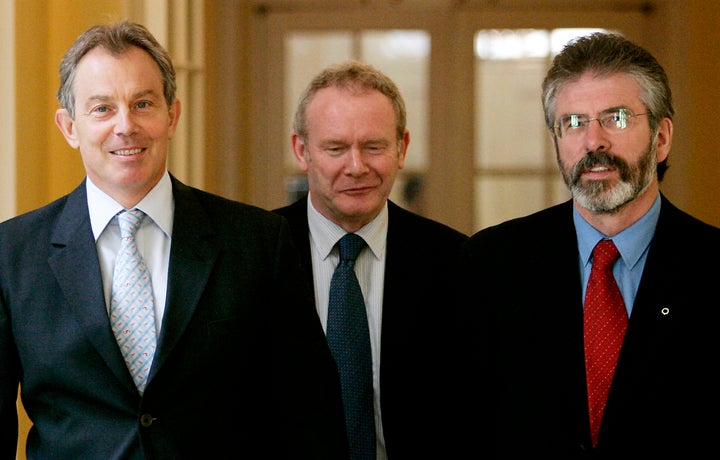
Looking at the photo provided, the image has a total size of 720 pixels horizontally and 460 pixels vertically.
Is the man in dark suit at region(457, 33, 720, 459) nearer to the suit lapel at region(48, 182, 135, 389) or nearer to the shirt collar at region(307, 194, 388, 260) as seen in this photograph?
the shirt collar at region(307, 194, 388, 260)

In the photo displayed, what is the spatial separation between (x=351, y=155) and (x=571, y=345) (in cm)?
74

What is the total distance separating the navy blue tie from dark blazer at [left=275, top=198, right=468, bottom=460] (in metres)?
0.04

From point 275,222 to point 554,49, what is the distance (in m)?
3.73

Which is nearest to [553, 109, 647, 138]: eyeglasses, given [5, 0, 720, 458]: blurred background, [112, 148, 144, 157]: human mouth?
[112, 148, 144, 157]: human mouth

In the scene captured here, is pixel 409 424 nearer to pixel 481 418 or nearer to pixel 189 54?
pixel 481 418

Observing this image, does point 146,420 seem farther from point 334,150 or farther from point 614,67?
point 614,67

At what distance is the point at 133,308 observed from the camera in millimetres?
2086

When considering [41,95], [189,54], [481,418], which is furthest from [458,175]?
[481,418]

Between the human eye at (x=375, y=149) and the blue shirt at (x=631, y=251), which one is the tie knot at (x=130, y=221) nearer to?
the human eye at (x=375, y=149)

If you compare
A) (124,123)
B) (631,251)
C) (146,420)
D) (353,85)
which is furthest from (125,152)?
→ (631,251)

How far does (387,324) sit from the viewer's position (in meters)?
2.61

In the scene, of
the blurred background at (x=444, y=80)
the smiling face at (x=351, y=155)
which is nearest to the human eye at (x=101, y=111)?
the smiling face at (x=351, y=155)

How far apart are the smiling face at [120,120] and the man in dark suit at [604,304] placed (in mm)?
774

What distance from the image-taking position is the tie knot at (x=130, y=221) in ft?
6.98
